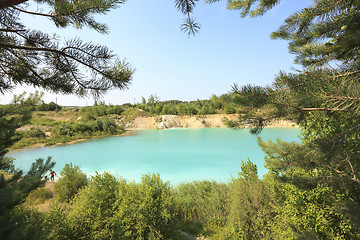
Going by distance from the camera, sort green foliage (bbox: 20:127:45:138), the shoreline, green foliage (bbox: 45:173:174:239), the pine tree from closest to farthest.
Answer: the pine tree < green foliage (bbox: 45:173:174:239) < green foliage (bbox: 20:127:45:138) < the shoreline

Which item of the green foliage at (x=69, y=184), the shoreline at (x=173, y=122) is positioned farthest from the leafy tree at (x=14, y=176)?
the shoreline at (x=173, y=122)

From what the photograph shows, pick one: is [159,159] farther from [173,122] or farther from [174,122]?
[174,122]

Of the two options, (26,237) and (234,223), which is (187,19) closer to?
(26,237)

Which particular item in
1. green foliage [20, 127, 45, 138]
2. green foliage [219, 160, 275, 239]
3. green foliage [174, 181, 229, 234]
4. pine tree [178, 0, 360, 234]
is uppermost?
green foliage [20, 127, 45, 138]

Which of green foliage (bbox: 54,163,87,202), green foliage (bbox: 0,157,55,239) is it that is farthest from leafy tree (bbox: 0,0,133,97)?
green foliage (bbox: 54,163,87,202)

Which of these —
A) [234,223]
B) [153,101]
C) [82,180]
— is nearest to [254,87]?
[234,223]

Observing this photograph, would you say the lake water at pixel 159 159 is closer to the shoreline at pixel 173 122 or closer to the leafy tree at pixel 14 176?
the leafy tree at pixel 14 176

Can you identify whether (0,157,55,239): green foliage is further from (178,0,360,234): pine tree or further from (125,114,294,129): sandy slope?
(125,114,294,129): sandy slope

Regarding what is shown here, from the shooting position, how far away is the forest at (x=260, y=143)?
132cm

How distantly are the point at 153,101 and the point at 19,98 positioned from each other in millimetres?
55734

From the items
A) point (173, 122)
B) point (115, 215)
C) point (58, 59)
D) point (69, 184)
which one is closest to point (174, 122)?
point (173, 122)

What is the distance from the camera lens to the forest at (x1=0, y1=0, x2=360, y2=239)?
1318 mm

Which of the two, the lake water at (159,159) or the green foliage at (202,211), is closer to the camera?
the green foliage at (202,211)

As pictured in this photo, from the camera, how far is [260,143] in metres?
4.30
